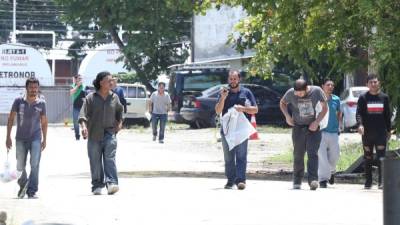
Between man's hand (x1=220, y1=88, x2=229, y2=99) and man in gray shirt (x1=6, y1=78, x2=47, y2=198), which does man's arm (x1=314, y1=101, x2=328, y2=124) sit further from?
man in gray shirt (x1=6, y1=78, x2=47, y2=198)

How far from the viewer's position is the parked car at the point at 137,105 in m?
40.7

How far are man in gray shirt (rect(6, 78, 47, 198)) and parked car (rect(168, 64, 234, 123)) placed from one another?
23.8 metres

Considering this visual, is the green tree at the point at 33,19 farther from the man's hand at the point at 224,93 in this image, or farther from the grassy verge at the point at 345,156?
the man's hand at the point at 224,93

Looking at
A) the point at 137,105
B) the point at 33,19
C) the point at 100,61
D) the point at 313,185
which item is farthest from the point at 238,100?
the point at 33,19

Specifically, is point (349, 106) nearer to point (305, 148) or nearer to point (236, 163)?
point (305, 148)

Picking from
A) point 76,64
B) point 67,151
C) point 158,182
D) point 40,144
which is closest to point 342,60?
point 158,182

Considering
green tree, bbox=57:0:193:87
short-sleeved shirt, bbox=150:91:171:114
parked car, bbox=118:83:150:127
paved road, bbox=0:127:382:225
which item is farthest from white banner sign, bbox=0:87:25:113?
paved road, bbox=0:127:382:225

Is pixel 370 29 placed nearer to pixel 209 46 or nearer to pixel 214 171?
pixel 214 171

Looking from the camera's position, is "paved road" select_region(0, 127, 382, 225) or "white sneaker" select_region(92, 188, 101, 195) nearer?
"paved road" select_region(0, 127, 382, 225)

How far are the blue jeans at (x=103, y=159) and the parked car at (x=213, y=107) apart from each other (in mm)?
20882

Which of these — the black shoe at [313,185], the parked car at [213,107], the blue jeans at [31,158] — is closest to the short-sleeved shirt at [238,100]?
the black shoe at [313,185]

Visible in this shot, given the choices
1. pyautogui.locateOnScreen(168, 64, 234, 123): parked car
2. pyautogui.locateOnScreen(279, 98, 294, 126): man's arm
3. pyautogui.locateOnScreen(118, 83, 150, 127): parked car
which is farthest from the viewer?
pyautogui.locateOnScreen(118, 83, 150, 127): parked car

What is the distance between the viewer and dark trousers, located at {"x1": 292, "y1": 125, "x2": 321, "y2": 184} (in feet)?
48.5

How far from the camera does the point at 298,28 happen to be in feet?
54.1
